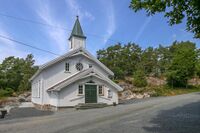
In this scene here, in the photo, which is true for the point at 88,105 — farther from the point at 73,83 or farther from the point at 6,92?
the point at 6,92

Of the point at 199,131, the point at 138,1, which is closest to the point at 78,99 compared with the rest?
the point at 199,131

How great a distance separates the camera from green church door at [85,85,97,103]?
27.1m

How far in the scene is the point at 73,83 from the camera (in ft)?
86.7

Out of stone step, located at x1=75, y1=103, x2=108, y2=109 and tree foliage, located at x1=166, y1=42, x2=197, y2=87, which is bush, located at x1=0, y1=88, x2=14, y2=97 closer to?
stone step, located at x1=75, y1=103, x2=108, y2=109

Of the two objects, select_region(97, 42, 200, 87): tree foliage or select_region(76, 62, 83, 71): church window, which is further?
select_region(97, 42, 200, 87): tree foliage

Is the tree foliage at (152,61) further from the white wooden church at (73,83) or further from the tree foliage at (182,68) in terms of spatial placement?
the white wooden church at (73,83)

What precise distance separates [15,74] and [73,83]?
28471mm

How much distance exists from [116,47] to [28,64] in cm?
2089

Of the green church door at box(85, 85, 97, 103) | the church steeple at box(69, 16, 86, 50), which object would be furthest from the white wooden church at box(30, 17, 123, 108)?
the church steeple at box(69, 16, 86, 50)

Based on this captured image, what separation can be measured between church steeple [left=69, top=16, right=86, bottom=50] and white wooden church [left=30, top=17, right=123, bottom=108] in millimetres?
3322

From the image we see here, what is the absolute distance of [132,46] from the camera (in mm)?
57312

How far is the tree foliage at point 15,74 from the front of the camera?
161 ft

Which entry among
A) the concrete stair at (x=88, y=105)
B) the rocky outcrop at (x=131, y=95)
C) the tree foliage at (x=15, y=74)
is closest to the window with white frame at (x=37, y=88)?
the concrete stair at (x=88, y=105)

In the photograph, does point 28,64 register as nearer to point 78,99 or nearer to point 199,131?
point 78,99
